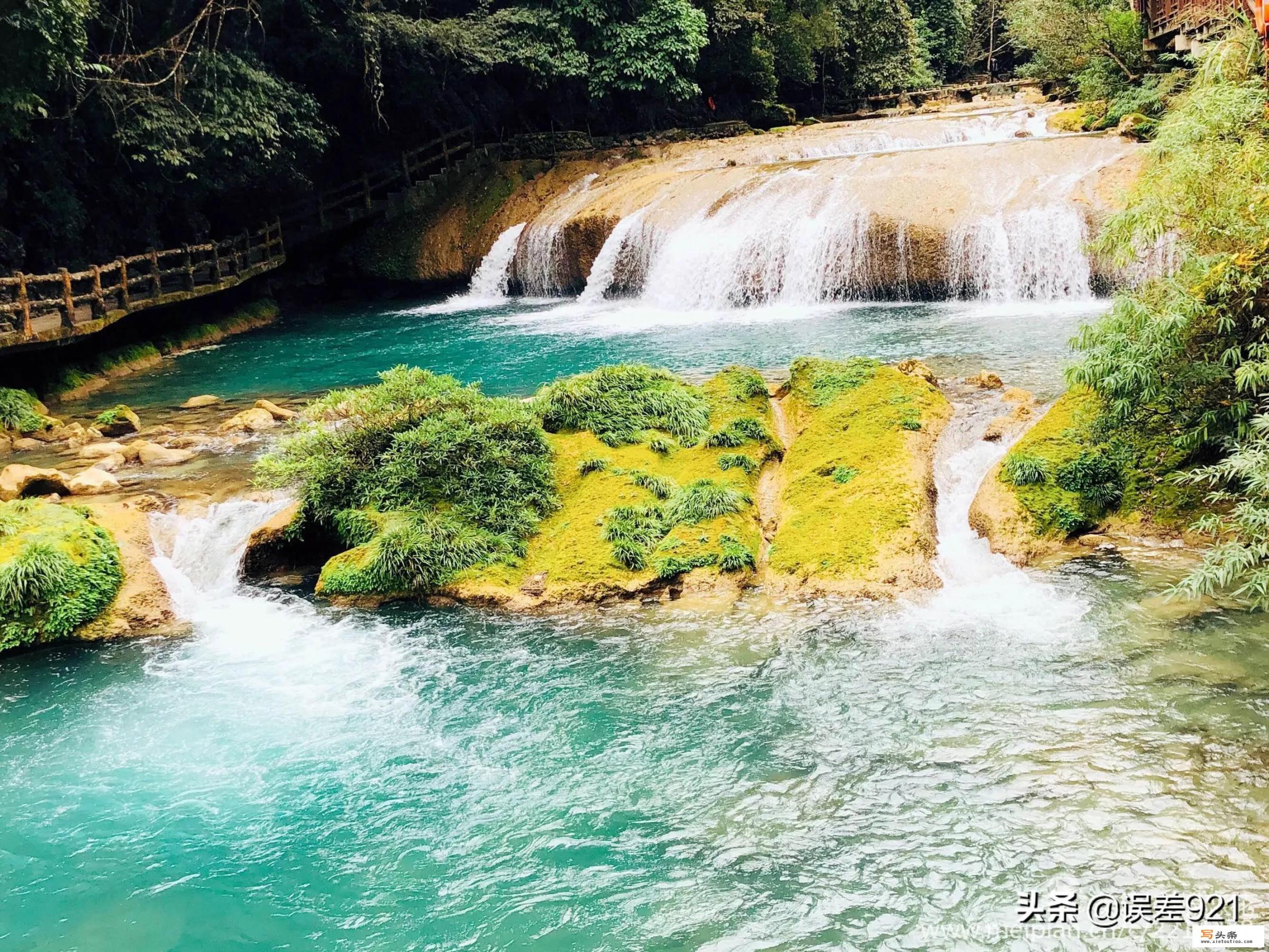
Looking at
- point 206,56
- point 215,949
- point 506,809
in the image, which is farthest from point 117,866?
point 206,56

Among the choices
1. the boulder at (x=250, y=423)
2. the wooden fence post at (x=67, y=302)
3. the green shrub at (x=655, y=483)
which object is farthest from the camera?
the wooden fence post at (x=67, y=302)

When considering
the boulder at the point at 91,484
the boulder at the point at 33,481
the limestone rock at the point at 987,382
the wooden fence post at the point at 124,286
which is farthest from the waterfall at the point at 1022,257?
the wooden fence post at the point at 124,286

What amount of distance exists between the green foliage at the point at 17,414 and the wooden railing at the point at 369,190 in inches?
443

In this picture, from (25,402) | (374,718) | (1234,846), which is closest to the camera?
(1234,846)

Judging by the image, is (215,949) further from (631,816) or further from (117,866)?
(631,816)

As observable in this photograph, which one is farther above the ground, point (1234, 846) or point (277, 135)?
point (277, 135)

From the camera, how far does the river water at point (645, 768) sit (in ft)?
17.1

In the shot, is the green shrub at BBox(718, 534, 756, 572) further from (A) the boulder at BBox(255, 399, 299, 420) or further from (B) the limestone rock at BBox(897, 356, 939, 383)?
(A) the boulder at BBox(255, 399, 299, 420)

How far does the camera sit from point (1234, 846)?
5.09 metres

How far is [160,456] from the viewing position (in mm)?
12125

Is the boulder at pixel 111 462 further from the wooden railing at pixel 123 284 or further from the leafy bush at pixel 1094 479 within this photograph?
the leafy bush at pixel 1094 479

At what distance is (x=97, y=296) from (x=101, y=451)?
5849 millimetres

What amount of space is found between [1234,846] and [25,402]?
15.0m

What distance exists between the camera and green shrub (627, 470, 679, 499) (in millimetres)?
9516
